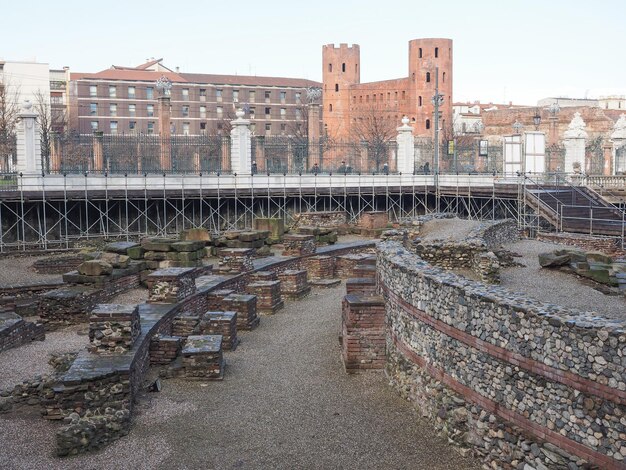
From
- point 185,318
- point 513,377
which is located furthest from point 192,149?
point 513,377

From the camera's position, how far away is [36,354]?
35.7ft

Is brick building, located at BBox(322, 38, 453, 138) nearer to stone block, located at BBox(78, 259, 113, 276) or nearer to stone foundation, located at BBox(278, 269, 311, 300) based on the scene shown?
stone foundation, located at BBox(278, 269, 311, 300)

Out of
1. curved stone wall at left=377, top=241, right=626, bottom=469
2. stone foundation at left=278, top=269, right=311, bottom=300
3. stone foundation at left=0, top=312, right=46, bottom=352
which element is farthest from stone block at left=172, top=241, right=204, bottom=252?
curved stone wall at left=377, top=241, right=626, bottom=469

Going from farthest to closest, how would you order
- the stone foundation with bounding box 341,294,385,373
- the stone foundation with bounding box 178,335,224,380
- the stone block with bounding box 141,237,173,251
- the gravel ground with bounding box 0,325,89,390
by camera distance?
the stone block with bounding box 141,237,173,251
the stone foundation with bounding box 341,294,385,373
the stone foundation with bounding box 178,335,224,380
the gravel ground with bounding box 0,325,89,390

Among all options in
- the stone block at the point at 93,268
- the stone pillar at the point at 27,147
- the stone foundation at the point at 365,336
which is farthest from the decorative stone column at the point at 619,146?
the stone block at the point at 93,268

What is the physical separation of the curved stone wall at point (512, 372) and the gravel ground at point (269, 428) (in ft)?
1.44

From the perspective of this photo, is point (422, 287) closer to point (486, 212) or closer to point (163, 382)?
point (163, 382)

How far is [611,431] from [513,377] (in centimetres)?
130

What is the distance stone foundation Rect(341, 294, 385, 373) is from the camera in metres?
10.9

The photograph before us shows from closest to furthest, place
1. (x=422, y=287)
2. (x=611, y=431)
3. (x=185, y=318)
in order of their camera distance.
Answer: (x=611, y=431) < (x=422, y=287) < (x=185, y=318)

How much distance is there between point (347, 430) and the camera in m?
8.68

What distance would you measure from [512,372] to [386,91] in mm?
59296

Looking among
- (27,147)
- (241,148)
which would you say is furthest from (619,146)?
(27,147)

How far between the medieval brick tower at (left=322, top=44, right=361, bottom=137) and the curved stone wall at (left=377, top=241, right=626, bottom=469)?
2275 inches
